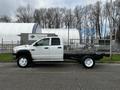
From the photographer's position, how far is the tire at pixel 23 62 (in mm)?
14352

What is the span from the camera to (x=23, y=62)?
47.2ft

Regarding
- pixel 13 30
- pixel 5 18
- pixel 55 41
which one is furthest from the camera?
pixel 5 18

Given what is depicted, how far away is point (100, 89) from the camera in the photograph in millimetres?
7691

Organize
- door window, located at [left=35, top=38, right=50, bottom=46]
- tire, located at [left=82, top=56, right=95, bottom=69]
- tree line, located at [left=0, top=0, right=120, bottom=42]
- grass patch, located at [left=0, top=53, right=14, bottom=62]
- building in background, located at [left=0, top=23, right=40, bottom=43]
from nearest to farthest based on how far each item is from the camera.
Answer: tire, located at [left=82, top=56, right=95, bottom=69], door window, located at [left=35, top=38, right=50, bottom=46], grass patch, located at [left=0, top=53, right=14, bottom=62], building in background, located at [left=0, top=23, right=40, bottom=43], tree line, located at [left=0, top=0, right=120, bottom=42]

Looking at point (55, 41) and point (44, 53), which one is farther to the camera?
point (55, 41)

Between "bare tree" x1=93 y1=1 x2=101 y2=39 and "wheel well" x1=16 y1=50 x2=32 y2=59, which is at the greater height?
"bare tree" x1=93 y1=1 x2=101 y2=39

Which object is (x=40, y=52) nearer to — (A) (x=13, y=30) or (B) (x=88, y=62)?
(B) (x=88, y=62)

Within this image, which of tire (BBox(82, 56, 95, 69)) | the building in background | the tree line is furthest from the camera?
the tree line

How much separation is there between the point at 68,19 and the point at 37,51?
6766 cm

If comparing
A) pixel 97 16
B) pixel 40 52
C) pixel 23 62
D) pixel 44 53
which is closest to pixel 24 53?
pixel 23 62

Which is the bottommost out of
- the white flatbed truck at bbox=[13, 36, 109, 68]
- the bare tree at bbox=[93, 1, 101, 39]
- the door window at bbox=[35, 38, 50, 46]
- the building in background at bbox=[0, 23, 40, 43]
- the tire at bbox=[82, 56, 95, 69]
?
the tire at bbox=[82, 56, 95, 69]

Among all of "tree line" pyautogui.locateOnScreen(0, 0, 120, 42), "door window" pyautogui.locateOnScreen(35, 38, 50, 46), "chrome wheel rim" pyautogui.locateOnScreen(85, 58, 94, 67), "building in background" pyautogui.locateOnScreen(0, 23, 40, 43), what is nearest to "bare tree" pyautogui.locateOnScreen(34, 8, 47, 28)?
"tree line" pyautogui.locateOnScreen(0, 0, 120, 42)

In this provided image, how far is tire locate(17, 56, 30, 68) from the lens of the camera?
1435 centimetres

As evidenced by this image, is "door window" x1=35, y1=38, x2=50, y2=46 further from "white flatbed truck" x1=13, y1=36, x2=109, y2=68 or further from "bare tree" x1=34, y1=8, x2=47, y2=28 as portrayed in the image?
"bare tree" x1=34, y1=8, x2=47, y2=28
